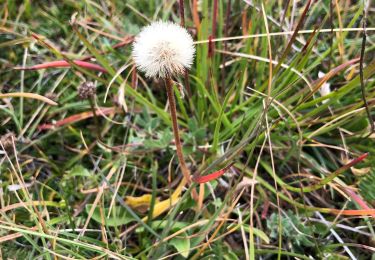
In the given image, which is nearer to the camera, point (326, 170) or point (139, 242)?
point (139, 242)

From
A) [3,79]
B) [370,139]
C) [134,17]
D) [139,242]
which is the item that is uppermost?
[134,17]

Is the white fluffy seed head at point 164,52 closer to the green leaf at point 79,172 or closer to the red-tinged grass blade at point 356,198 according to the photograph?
the green leaf at point 79,172

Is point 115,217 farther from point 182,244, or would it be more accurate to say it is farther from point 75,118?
point 75,118

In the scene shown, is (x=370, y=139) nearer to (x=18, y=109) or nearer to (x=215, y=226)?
(x=215, y=226)

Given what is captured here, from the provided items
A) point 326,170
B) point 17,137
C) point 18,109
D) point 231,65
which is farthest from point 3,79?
point 326,170

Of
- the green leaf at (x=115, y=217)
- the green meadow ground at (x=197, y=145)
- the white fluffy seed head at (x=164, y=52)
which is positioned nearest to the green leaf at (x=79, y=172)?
the green meadow ground at (x=197, y=145)

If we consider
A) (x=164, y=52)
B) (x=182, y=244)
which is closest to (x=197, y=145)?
(x=182, y=244)
